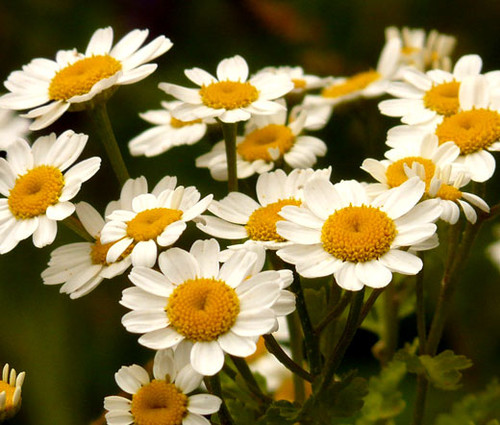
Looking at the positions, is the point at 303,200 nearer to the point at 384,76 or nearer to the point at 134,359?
the point at 384,76

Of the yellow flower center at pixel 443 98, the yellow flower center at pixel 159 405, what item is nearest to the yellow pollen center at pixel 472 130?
the yellow flower center at pixel 443 98

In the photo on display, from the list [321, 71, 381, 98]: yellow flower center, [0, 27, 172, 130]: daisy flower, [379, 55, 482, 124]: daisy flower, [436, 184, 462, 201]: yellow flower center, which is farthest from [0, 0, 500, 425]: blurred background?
[436, 184, 462, 201]: yellow flower center

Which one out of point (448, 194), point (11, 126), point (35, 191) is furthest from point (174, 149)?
point (448, 194)

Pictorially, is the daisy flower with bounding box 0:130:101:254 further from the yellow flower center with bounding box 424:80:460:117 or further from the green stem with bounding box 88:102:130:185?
the yellow flower center with bounding box 424:80:460:117

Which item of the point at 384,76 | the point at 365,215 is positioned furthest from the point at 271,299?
the point at 384,76


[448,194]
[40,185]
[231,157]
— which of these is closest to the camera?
[448,194]

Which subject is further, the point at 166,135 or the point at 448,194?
the point at 166,135

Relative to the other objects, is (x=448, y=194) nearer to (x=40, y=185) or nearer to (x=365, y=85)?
(x=40, y=185)
